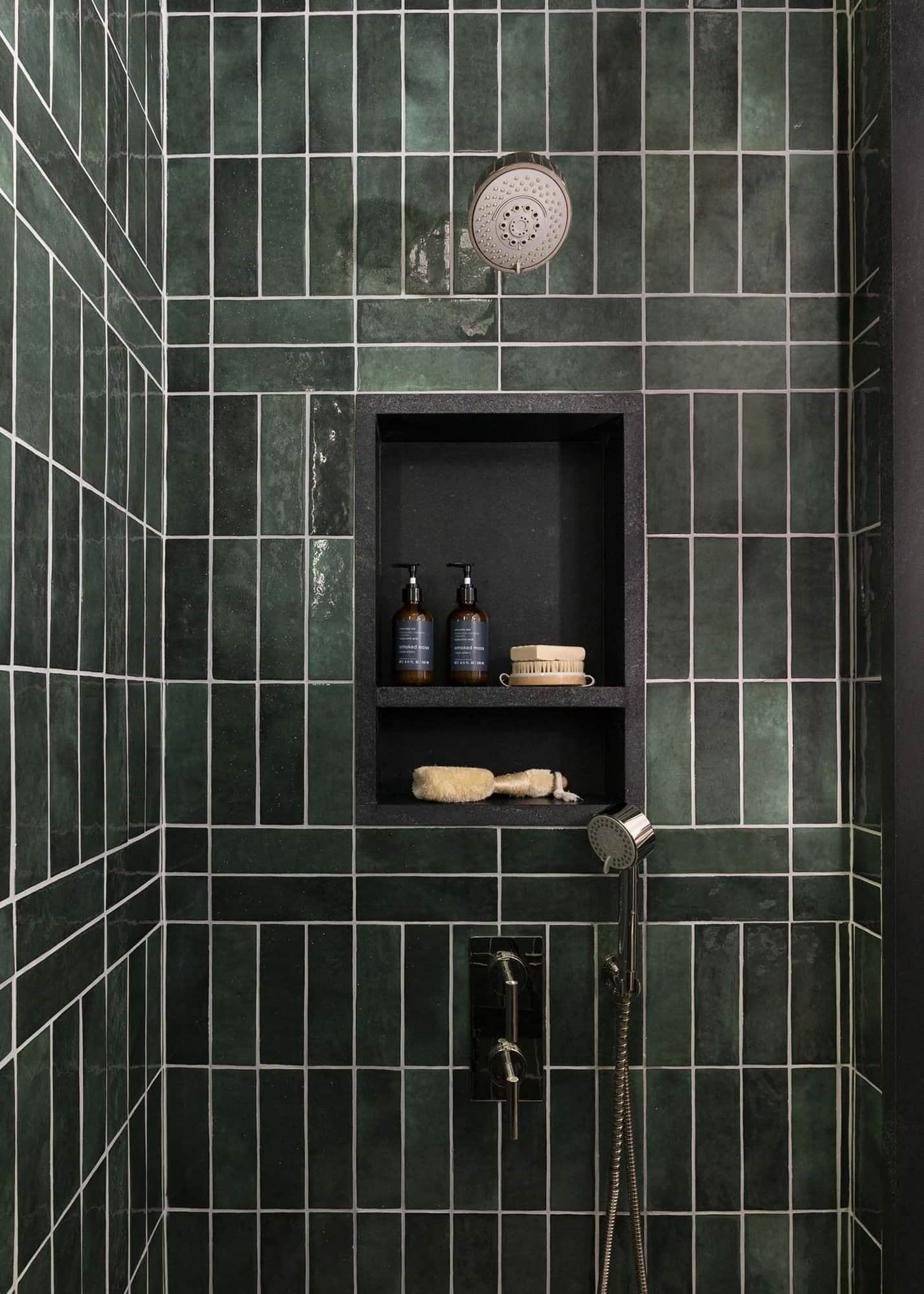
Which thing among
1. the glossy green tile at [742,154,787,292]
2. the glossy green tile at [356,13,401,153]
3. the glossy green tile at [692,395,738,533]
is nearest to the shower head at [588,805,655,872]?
the glossy green tile at [692,395,738,533]

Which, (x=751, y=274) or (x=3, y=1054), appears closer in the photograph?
(x=3, y=1054)

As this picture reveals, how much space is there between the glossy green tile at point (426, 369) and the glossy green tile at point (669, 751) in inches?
21.4

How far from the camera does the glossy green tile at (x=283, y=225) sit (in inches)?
57.7

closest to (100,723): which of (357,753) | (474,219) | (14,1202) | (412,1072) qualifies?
(357,753)

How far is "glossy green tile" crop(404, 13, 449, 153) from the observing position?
1467 mm

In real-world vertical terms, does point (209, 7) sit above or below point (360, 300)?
above

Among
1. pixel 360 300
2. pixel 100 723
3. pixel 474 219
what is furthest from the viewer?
pixel 360 300

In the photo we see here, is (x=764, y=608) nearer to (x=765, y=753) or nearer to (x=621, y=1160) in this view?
(x=765, y=753)

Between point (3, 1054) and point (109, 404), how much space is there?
0.75 meters

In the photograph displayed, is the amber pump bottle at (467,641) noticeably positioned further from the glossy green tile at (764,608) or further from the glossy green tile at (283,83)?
the glossy green tile at (283,83)

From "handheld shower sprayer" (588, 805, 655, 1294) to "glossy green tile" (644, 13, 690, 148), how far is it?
40.4 inches

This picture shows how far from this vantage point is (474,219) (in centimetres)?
135

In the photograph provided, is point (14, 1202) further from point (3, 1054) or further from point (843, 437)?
point (843, 437)

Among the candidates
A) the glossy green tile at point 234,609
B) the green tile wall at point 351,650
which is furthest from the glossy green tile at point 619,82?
the glossy green tile at point 234,609
